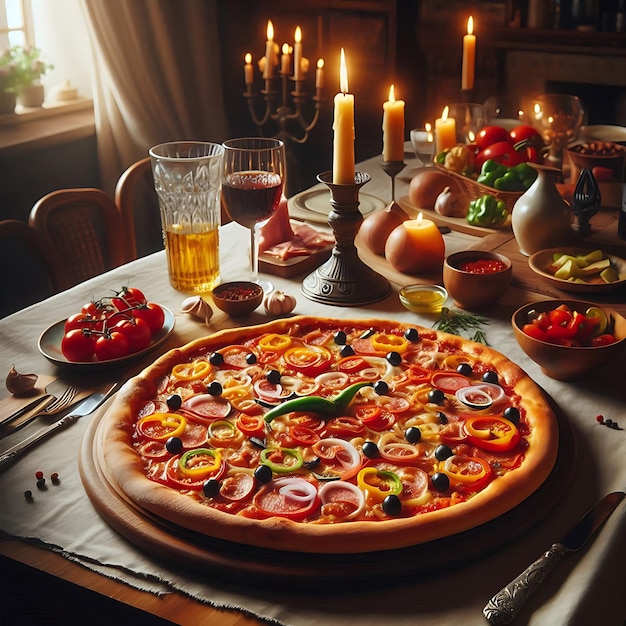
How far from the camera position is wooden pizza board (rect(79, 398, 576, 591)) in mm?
1131

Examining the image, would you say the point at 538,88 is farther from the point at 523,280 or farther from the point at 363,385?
the point at 363,385

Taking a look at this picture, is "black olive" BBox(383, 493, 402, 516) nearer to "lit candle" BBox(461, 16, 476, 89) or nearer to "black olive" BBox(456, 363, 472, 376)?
"black olive" BBox(456, 363, 472, 376)

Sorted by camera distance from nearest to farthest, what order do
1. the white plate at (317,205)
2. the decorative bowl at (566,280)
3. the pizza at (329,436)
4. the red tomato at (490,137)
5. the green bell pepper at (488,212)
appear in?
1. the pizza at (329,436)
2. the decorative bowl at (566,280)
3. the green bell pepper at (488,212)
4. the white plate at (317,205)
5. the red tomato at (490,137)

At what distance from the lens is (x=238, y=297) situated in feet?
6.45

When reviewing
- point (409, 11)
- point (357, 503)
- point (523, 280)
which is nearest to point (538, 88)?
point (409, 11)

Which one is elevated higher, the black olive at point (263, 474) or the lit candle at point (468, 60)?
the lit candle at point (468, 60)

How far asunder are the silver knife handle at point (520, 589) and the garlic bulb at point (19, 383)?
977 mm

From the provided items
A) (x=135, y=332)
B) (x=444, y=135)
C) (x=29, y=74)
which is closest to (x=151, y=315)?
(x=135, y=332)

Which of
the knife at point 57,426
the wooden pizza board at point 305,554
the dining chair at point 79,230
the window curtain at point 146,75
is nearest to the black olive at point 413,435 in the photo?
the wooden pizza board at point 305,554

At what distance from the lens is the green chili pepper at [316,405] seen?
1495 mm

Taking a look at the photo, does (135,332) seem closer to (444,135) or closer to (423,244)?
(423,244)

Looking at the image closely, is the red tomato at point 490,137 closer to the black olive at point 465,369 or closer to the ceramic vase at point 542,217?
the ceramic vase at point 542,217

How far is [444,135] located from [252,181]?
1.13 metres

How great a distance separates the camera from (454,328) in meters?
1.91
